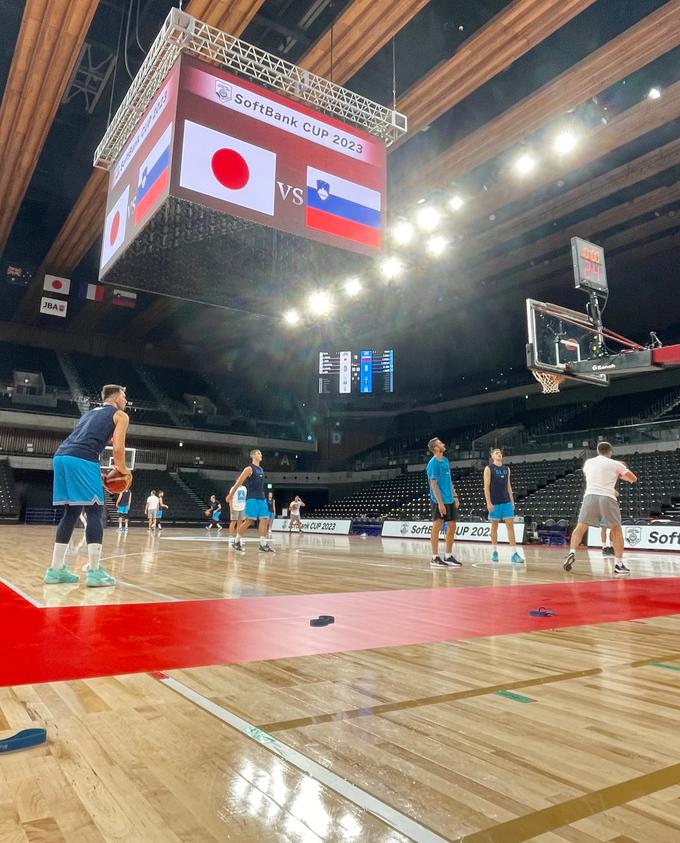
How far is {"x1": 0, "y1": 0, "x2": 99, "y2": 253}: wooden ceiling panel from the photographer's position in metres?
7.96

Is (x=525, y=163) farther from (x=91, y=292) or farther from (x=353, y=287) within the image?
(x=91, y=292)

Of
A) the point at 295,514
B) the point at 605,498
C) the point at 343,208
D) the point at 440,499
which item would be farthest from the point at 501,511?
the point at 295,514

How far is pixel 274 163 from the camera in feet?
23.0

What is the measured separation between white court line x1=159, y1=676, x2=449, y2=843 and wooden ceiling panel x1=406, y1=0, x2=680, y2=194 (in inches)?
393

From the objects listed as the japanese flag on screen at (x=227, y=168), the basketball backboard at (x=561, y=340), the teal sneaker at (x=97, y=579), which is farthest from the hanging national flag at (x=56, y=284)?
the teal sneaker at (x=97, y=579)

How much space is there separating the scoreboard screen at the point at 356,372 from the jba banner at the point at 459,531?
729 cm

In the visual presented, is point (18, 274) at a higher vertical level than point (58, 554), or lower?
higher

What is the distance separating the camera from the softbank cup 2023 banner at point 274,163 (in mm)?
6434

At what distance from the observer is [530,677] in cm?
211

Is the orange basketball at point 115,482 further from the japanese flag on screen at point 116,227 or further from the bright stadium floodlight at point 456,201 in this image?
the bright stadium floodlight at point 456,201

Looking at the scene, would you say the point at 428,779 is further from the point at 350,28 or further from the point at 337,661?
the point at 350,28

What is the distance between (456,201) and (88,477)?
1070cm

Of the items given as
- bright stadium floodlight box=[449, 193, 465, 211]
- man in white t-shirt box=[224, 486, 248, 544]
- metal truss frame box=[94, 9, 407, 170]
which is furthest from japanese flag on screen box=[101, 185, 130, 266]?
bright stadium floodlight box=[449, 193, 465, 211]

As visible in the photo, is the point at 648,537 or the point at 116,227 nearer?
the point at 116,227
